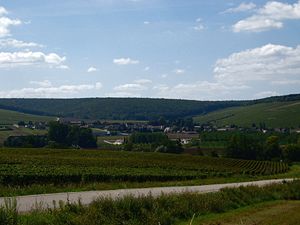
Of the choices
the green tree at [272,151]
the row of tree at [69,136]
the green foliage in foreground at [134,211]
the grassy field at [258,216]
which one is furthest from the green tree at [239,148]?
the green foliage in foreground at [134,211]

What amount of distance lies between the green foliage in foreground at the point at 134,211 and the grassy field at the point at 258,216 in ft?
1.50

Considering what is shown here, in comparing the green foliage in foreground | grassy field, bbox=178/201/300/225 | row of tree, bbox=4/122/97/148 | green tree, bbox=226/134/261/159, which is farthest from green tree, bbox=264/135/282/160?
the green foliage in foreground

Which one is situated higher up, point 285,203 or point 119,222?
point 119,222

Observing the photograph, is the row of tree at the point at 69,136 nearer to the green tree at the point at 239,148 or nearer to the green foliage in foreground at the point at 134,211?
the green tree at the point at 239,148

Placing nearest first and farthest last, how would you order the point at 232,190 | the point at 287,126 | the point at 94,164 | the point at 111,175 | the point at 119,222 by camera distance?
the point at 119,222 < the point at 232,190 < the point at 111,175 < the point at 94,164 < the point at 287,126

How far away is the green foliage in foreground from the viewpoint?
505 inches

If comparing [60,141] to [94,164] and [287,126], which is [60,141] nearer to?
[94,164]

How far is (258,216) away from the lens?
19688 millimetres

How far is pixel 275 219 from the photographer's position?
62.2 ft

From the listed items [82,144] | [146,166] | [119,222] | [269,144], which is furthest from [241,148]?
[119,222]

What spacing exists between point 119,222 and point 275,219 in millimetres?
7122

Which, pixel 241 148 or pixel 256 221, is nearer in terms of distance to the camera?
pixel 256 221

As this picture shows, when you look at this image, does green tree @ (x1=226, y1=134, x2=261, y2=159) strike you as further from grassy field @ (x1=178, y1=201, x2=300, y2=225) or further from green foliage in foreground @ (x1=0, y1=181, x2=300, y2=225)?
green foliage in foreground @ (x1=0, y1=181, x2=300, y2=225)

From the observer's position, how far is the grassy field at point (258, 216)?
17469mm
